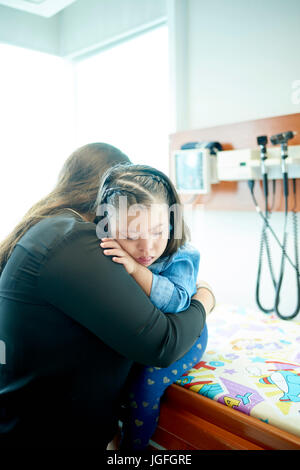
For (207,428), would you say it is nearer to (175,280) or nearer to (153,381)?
(153,381)

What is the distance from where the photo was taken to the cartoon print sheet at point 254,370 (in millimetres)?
949

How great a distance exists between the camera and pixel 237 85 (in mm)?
1748

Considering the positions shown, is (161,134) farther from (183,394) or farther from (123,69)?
(183,394)

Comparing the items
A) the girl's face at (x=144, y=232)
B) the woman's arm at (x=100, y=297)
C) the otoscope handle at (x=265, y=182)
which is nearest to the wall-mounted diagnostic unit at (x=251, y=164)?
the otoscope handle at (x=265, y=182)

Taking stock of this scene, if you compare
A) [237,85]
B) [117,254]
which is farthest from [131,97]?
[117,254]

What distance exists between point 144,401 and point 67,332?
0.35 meters

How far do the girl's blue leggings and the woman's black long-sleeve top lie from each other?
5.5 inches

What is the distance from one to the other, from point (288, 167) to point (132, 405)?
105 cm

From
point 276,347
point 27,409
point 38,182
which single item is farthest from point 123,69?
point 27,409

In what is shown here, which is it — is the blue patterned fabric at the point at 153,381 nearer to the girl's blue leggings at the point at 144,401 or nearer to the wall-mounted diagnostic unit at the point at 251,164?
the girl's blue leggings at the point at 144,401

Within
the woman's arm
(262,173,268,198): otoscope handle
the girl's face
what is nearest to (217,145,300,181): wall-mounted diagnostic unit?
(262,173,268,198): otoscope handle

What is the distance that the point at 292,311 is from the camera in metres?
1.66

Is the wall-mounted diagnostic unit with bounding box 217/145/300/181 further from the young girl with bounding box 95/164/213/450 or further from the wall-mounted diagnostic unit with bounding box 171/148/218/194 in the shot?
the young girl with bounding box 95/164/213/450

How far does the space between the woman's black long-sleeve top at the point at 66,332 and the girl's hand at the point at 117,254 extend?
21 millimetres
